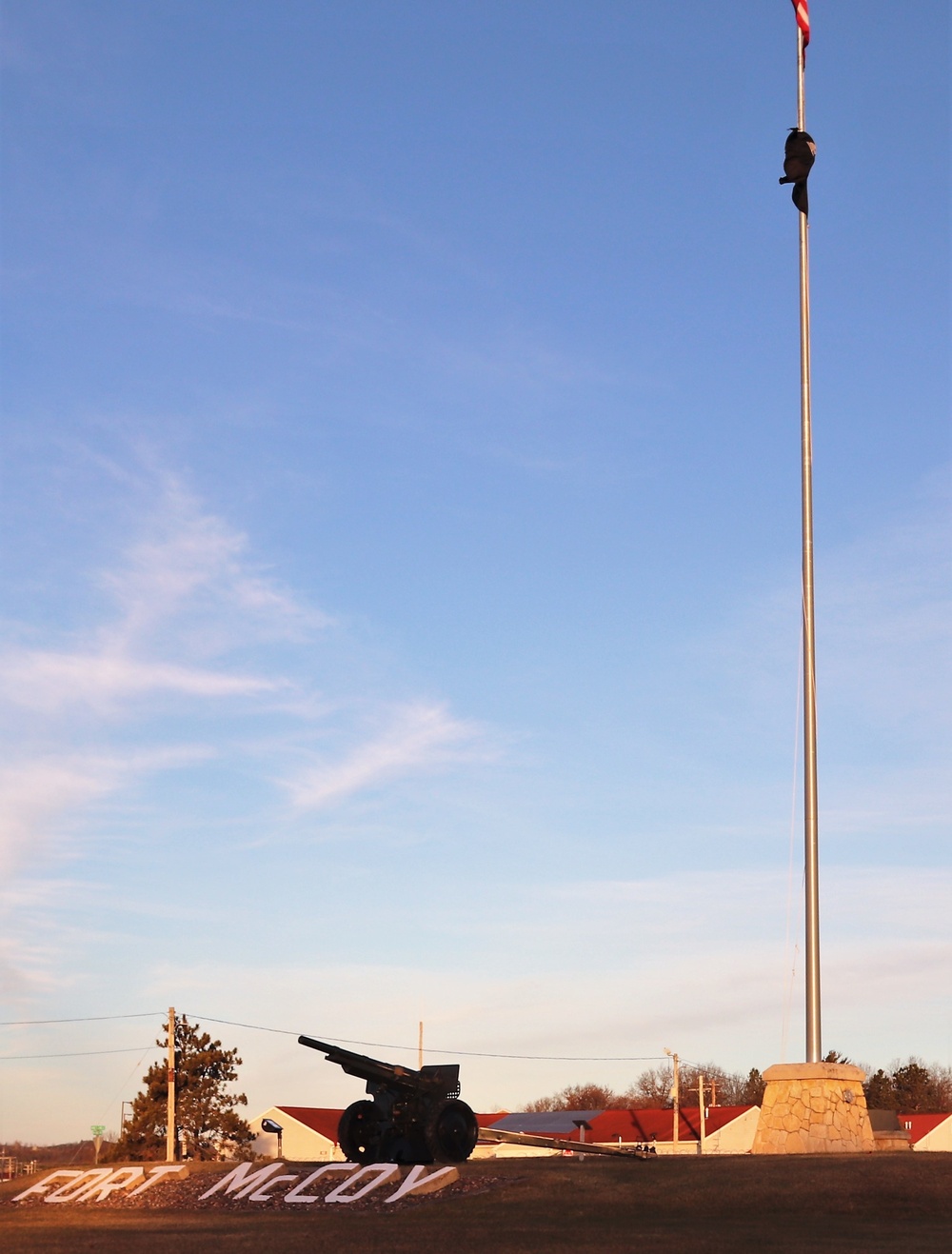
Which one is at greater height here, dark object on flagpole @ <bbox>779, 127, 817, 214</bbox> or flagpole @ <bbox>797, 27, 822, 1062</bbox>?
dark object on flagpole @ <bbox>779, 127, 817, 214</bbox>

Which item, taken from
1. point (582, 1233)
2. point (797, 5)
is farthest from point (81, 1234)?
point (797, 5)

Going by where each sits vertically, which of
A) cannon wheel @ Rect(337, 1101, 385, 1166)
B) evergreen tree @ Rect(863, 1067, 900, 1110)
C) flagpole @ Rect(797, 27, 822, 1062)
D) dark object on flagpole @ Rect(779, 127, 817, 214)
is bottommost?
evergreen tree @ Rect(863, 1067, 900, 1110)

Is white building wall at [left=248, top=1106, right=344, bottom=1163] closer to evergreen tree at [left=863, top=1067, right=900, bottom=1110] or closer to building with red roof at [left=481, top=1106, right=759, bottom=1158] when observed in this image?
building with red roof at [left=481, top=1106, right=759, bottom=1158]

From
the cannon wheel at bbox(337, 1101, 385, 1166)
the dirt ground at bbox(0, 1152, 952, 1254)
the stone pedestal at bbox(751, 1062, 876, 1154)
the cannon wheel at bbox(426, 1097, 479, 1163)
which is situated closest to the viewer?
the dirt ground at bbox(0, 1152, 952, 1254)

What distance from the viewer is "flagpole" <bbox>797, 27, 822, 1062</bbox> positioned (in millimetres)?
23844

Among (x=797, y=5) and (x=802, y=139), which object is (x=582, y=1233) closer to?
(x=802, y=139)

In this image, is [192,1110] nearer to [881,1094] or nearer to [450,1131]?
[450,1131]

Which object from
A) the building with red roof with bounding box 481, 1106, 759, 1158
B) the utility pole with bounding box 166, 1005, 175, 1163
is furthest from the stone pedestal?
the building with red roof with bounding box 481, 1106, 759, 1158

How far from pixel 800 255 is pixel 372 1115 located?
755 inches

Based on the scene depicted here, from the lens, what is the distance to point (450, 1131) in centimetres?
2427

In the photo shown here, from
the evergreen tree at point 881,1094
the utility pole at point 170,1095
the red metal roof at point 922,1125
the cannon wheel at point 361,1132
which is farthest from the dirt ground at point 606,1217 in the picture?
the evergreen tree at point 881,1094

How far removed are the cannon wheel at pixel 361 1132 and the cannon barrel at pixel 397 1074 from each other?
22.1 inches

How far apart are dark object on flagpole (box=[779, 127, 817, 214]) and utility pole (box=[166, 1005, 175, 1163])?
32444 mm

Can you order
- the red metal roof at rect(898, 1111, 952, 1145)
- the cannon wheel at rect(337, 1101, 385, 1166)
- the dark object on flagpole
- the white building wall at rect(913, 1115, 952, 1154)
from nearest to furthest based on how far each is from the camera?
the cannon wheel at rect(337, 1101, 385, 1166) < the dark object on flagpole < the white building wall at rect(913, 1115, 952, 1154) < the red metal roof at rect(898, 1111, 952, 1145)
